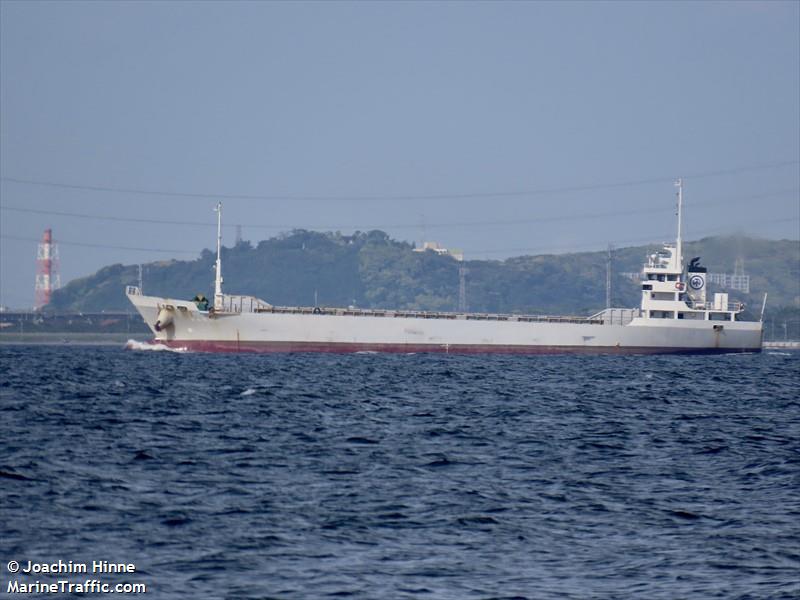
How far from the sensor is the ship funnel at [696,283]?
79562 mm

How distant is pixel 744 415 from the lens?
3244 cm

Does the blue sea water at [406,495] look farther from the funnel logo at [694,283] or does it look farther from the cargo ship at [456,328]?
the funnel logo at [694,283]

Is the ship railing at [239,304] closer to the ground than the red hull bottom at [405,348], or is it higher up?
higher up

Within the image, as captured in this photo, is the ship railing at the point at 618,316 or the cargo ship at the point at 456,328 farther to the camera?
the ship railing at the point at 618,316

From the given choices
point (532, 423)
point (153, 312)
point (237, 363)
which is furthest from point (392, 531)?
point (153, 312)

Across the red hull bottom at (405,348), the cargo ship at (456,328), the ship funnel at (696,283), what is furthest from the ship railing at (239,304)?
the ship funnel at (696,283)

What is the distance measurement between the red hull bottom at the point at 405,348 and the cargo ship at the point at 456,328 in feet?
0.20

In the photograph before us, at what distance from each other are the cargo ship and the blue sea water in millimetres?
35177

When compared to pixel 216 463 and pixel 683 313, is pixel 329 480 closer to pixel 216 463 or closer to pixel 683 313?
pixel 216 463

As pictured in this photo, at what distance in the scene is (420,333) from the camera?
7306 centimetres

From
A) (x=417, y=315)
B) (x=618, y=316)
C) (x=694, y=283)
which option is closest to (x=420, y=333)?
(x=417, y=315)

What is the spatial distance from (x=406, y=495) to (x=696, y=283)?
6502cm

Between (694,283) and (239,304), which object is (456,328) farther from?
(694,283)

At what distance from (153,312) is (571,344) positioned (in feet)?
89.4
